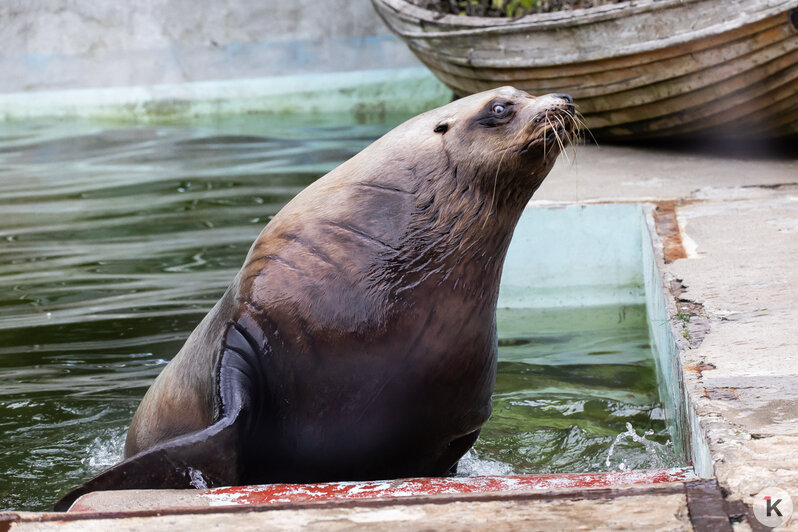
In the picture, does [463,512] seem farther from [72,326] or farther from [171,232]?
[171,232]

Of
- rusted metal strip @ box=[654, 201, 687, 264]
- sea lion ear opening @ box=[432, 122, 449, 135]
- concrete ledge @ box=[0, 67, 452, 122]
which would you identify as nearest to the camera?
sea lion ear opening @ box=[432, 122, 449, 135]

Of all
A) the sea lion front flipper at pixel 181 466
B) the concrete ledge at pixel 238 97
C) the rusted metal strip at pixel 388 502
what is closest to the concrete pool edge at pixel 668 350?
the rusted metal strip at pixel 388 502

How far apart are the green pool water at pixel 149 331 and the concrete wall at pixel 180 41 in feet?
17.4

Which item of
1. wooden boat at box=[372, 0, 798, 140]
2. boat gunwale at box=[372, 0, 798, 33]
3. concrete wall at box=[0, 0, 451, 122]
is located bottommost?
wooden boat at box=[372, 0, 798, 140]

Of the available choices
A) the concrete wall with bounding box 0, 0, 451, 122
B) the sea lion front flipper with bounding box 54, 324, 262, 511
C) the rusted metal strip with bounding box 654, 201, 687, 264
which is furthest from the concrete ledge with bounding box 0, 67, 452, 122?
the sea lion front flipper with bounding box 54, 324, 262, 511

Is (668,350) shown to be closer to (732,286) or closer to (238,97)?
(732,286)

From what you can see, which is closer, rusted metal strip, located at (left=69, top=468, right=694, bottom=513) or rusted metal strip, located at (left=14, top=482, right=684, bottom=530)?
rusted metal strip, located at (left=14, top=482, right=684, bottom=530)

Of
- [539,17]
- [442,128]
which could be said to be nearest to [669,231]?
[442,128]

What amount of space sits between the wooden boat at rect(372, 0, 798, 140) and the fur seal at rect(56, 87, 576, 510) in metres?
4.03

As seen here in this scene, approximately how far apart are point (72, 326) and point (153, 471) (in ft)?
9.28

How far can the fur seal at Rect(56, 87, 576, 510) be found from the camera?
244 centimetres

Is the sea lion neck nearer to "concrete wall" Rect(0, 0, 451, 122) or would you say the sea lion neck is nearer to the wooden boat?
the wooden boat

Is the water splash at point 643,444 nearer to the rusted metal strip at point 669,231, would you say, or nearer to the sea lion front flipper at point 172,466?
the rusted metal strip at point 669,231

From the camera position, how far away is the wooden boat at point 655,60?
6.19 m
